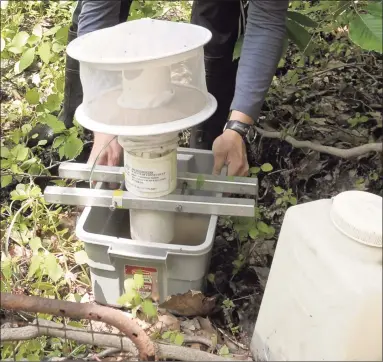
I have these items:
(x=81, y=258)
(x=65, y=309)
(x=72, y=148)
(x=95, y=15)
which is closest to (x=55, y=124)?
(x=72, y=148)

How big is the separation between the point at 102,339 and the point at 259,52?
872 mm

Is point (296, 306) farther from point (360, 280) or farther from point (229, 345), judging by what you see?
point (229, 345)

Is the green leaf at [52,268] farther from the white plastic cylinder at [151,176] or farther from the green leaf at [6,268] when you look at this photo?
the white plastic cylinder at [151,176]

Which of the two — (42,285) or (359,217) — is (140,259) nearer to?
(42,285)

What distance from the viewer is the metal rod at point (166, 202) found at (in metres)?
1.50

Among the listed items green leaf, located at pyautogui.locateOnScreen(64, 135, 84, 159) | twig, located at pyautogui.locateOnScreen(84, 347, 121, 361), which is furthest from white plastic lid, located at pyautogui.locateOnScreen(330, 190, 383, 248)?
green leaf, located at pyautogui.locateOnScreen(64, 135, 84, 159)

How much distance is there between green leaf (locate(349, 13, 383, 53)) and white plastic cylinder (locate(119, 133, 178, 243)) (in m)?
0.52

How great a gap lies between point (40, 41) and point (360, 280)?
64.8 inches

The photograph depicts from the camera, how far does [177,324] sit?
1534 mm

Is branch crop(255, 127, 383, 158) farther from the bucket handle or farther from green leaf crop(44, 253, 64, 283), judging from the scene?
green leaf crop(44, 253, 64, 283)

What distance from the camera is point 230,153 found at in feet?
5.33

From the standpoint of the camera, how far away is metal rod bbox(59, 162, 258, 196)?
5.28 feet

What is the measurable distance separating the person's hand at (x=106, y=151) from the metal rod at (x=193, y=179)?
0.16ft

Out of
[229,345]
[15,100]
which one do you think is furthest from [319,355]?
[15,100]
